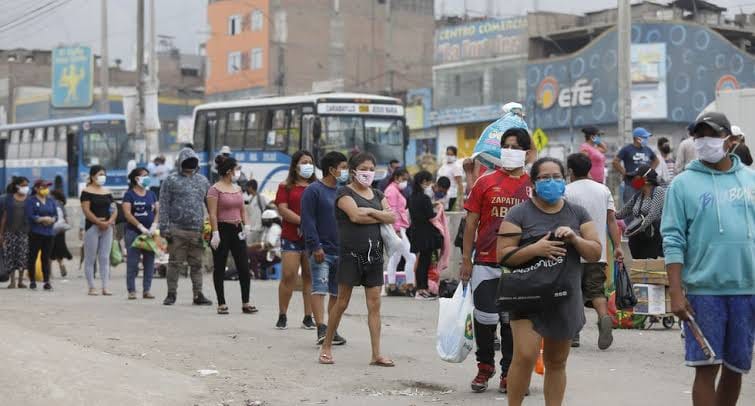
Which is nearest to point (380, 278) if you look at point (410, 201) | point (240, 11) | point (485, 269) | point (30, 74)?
point (485, 269)

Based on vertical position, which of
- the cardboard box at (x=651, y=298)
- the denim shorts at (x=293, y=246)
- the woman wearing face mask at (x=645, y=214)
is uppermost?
the woman wearing face mask at (x=645, y=214)

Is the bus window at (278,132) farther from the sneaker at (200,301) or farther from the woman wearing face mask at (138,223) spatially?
the sneaker at (200,301)

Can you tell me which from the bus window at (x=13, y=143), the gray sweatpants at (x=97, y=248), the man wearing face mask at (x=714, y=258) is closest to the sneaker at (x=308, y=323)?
the gray sweatpants at (x=97, y=248)

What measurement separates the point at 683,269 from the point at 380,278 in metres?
4.40

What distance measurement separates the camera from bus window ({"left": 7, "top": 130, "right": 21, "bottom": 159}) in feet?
170

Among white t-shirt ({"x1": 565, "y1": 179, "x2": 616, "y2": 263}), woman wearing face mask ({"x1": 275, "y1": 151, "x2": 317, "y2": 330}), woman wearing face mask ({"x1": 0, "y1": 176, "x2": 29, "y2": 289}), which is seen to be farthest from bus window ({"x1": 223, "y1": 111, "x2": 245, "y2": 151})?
white t-shirt ({"x1": 565, "y1": 179, "x2": 616, "y2": 263})

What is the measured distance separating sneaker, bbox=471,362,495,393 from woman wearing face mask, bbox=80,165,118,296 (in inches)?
380

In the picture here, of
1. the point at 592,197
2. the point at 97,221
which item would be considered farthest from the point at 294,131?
the point at 592,197

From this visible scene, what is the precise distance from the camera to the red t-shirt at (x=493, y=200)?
881 centimetres

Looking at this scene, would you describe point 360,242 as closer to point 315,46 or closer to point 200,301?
point 200,301

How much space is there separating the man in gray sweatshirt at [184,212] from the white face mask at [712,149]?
33.2ft

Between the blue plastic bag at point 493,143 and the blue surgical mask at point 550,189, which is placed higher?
the blue plastic bag at point 493,143

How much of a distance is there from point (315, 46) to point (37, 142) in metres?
38.0

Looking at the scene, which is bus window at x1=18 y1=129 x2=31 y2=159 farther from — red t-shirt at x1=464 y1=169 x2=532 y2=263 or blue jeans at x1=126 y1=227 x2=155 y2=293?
red t-shirt at x1=464 y1=169 x2=532 y2=263
